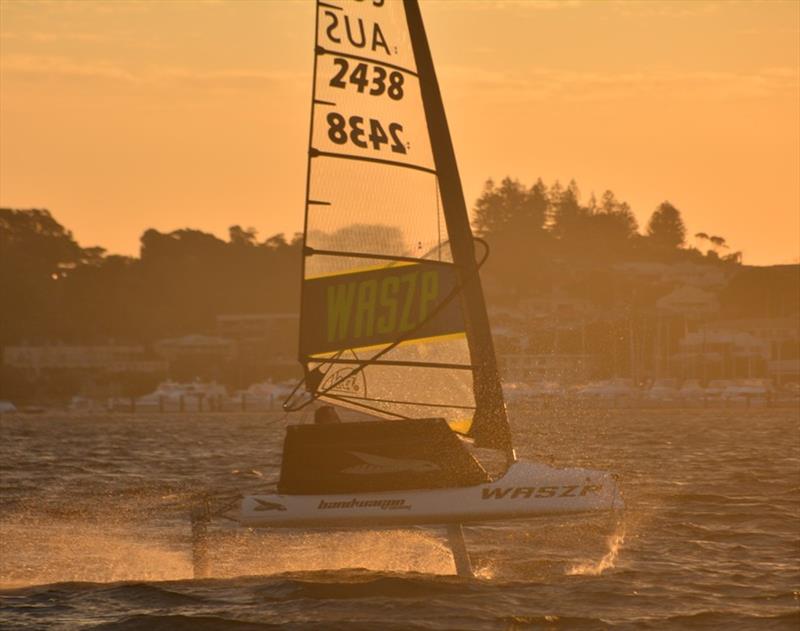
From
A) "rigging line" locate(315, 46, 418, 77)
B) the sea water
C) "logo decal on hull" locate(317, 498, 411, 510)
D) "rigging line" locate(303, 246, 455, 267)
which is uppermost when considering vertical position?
"rigging line" locate(315, 46, 418, 77)

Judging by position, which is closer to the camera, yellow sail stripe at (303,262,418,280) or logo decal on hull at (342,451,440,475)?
logo decal on hull at (342,451,440,475)

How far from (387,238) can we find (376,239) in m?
0.13

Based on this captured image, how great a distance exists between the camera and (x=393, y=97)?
2045cm

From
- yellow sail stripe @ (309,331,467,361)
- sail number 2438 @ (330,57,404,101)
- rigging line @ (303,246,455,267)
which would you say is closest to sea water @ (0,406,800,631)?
yellow sail stripe @ (309,331,467,361)

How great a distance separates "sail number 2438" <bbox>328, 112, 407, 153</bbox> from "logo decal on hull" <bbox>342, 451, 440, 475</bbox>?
10.8ft

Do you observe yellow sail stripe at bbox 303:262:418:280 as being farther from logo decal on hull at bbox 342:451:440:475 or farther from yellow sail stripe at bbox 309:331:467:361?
logo decal on hull at bbox 342:451:440:475

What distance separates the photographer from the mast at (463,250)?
20500 millimetres

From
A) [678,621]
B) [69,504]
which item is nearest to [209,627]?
[678,621]

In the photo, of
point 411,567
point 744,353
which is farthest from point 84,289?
point 411,567

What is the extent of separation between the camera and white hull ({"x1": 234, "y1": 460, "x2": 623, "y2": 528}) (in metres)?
19.5

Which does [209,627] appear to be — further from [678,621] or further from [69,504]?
[69,504]

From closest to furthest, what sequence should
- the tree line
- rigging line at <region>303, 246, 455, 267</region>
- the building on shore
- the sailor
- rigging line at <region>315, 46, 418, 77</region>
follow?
the sailor
rigging line at <region>315, 46, 418, 77</region>
rigging line at <region>303, 246, 455, 267</region>
the building on shore
the tree line

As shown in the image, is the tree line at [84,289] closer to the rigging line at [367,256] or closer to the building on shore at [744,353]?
the building on shore at [744,353]

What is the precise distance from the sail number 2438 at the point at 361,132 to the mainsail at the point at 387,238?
1cm
